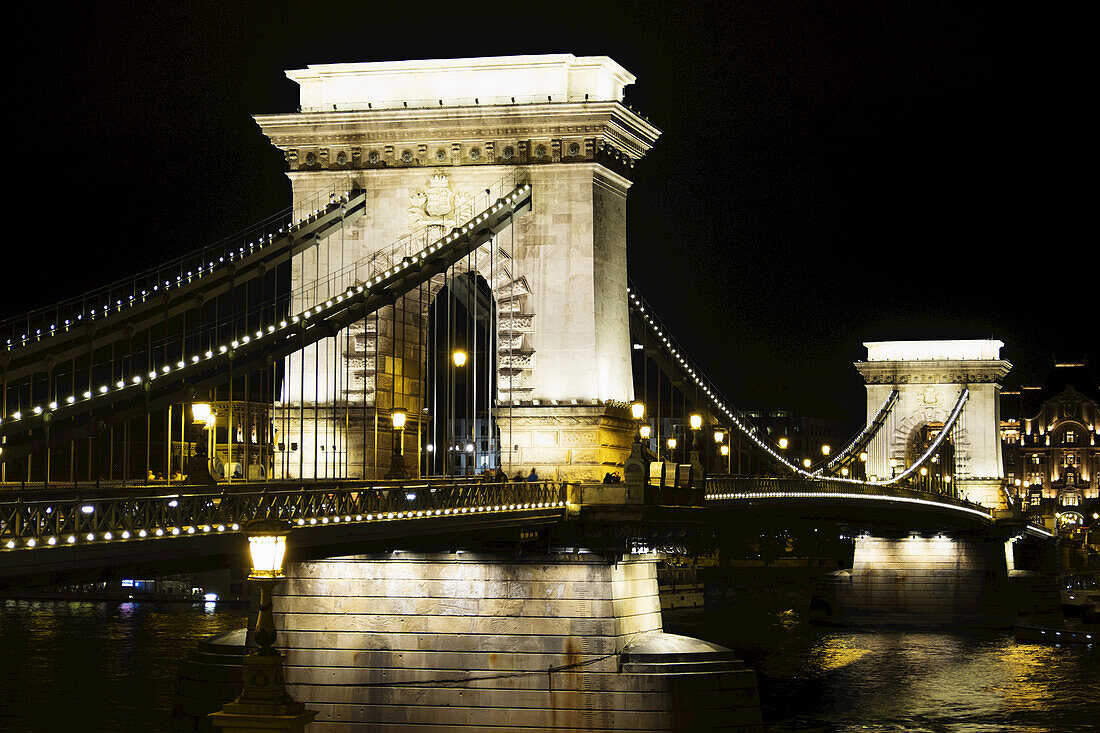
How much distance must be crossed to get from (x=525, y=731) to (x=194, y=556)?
13.7 metres

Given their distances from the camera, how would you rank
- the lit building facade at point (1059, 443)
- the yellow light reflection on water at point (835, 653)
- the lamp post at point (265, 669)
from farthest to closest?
the lit building facade at point (1059, 443) → the yellow light reflection on water at point (835, 653) → the lamp post at point (265, 669)

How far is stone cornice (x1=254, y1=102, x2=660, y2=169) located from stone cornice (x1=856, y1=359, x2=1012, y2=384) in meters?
60.8

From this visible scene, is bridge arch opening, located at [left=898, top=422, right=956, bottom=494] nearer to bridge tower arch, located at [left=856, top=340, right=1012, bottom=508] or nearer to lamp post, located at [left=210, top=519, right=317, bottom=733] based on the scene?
bridge tower arch, located at [left=856, top=340, right=1012, bottom=508]

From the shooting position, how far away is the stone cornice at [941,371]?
342 feet

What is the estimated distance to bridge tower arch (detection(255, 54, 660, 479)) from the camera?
149ft

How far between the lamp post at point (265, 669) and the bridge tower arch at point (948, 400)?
86053 millimetres

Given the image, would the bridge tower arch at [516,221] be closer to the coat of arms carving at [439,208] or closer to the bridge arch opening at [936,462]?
the coat of arms carving at [439,208]

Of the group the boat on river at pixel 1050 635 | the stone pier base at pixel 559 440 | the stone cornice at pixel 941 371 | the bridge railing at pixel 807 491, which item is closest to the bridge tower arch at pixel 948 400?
the stone cornice at pixel 941 371

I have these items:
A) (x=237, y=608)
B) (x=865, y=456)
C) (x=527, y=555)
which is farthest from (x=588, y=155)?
(x=865, y=456)

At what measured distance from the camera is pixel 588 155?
45469 millimetres

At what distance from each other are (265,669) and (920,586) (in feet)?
210

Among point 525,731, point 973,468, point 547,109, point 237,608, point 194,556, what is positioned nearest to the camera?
point 194,556

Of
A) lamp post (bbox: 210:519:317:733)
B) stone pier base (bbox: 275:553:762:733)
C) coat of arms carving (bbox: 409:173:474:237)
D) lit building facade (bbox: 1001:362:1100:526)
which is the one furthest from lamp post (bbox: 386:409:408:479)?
lit building facade (bbox: 1001:362:1100:526)

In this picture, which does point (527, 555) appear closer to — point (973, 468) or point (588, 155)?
point (588, 155)
